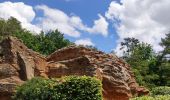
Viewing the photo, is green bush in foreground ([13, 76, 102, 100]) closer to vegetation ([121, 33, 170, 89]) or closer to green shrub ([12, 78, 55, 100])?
green shrub ([12, 78, 55, 100])

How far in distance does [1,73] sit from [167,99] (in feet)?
38.7

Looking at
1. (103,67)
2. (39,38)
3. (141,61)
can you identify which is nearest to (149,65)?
(141,61)

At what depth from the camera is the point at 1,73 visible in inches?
1166

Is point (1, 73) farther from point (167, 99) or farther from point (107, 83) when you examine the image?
point (167, 99)

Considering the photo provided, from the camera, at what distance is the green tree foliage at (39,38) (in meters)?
62.2

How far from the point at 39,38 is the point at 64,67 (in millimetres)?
35003

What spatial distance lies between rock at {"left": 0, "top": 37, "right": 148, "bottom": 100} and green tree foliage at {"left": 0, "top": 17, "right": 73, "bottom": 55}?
1044 inches

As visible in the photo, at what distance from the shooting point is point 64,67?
105 feet

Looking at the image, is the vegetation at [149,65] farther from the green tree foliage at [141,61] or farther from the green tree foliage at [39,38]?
the green tree foliage at [39,38]

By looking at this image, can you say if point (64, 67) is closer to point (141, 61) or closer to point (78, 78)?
point (78, 78)

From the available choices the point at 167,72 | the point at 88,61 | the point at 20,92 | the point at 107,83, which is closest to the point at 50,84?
the point at 20,92

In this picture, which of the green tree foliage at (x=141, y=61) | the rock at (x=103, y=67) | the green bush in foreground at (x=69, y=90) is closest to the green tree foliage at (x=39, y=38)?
the green tree foliage at (x=141, y=61)

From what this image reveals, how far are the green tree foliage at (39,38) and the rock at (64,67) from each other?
26.5 m

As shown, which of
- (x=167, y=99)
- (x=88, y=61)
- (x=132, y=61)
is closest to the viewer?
(x=167, y=99)
